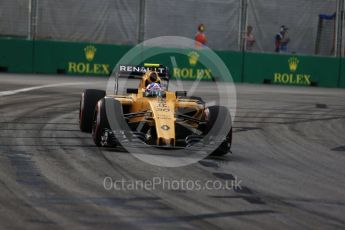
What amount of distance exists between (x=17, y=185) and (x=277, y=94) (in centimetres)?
1772

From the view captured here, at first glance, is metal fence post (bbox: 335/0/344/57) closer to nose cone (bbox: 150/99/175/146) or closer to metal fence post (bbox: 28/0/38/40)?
metal fence post (bbox: 28/0/38/40)

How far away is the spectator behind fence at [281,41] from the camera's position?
32.5 metres

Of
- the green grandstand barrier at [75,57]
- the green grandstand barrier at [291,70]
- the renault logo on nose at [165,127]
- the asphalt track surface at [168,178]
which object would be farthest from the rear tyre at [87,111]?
the green grandstand barrier at [291,70]

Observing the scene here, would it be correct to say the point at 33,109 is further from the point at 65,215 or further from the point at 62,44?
the point at 62,44

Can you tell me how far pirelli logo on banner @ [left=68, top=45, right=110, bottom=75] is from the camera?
30.0 meters

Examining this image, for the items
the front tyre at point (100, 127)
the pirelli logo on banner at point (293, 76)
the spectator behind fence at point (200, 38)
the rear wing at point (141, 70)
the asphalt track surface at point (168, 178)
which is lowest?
the asphalt track surface at point (168, 178)

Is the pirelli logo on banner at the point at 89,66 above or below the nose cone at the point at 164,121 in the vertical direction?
above

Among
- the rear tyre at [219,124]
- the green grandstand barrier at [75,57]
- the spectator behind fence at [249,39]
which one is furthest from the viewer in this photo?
the spectator behind fence at [249,39]

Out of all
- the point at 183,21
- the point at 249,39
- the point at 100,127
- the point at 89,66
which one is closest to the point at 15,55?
the point at 89,66

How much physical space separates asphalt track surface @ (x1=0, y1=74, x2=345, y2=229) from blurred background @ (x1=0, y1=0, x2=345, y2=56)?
523 inches

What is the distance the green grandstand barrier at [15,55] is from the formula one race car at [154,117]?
1554 centimetres

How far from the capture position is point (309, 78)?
32.1m

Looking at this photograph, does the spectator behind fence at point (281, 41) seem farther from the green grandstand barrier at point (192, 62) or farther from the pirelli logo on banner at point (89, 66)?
the pirelli logo on banner at point (89, 66)

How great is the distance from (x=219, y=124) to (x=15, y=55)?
1818cm
